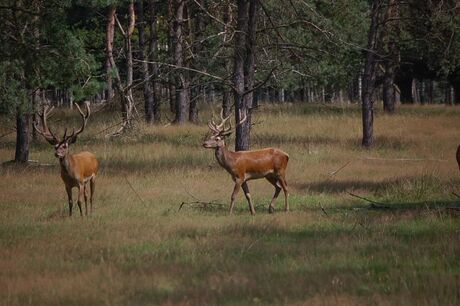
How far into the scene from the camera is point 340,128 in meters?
27.8

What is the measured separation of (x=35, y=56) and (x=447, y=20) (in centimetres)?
1222

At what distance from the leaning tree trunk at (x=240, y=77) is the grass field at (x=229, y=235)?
1.02 meters

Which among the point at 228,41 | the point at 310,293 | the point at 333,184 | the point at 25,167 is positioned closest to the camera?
the point at 310,293

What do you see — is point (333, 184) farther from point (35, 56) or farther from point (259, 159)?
point (35, 56)

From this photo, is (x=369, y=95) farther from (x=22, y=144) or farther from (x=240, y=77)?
(x=22, y=144)

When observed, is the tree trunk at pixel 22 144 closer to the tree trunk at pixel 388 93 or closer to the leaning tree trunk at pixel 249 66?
the leaning tree trunk at pixel 249 66

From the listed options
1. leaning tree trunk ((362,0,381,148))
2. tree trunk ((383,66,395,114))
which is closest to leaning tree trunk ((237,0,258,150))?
leaning tree trunk ((362,0,381,148))

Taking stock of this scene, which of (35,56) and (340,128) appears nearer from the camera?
(35,56)

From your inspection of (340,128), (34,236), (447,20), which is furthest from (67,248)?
(340,128)

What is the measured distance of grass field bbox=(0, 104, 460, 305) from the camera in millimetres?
7324

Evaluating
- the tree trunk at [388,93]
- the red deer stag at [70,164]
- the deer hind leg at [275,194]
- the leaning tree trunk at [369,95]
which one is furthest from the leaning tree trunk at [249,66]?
the tree trunk at [388,93]

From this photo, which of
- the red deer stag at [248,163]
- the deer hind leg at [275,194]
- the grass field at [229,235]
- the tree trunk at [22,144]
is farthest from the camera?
the tree trunk at [22,144]

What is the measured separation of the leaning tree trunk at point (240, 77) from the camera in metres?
17.7

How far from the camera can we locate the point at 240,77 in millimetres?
17953
